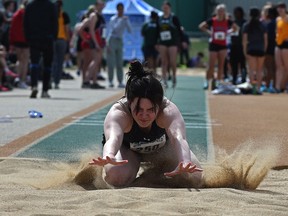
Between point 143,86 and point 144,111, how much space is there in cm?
18

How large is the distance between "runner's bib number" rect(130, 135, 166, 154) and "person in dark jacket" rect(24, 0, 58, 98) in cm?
1158

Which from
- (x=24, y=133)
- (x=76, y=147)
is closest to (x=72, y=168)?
(x=76, y=147)

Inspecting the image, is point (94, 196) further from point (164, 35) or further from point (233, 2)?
point (164, 35)

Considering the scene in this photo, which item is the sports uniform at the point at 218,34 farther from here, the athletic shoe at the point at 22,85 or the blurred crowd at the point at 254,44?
the athletic shoe at the point at 22,85

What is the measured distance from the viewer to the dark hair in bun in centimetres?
720

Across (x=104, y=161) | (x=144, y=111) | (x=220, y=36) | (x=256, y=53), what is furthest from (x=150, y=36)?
(x=104, y=161)

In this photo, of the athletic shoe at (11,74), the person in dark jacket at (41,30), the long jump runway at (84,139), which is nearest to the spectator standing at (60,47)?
the athletic shoe at (11,74)

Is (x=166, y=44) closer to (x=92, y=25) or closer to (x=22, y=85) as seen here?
(x=92, y=25)

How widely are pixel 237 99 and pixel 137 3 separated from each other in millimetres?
22920

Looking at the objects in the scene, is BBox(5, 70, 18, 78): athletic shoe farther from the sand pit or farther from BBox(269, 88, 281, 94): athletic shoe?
the sand pit

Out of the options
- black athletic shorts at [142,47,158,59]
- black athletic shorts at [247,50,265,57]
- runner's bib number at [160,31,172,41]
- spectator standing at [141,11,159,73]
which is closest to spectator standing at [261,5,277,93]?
black athletic shorts at [247,50,265,57]

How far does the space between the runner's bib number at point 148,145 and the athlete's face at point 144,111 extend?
1.05 ft

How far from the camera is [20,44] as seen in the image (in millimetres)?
23750

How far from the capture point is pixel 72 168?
26.7 ft
